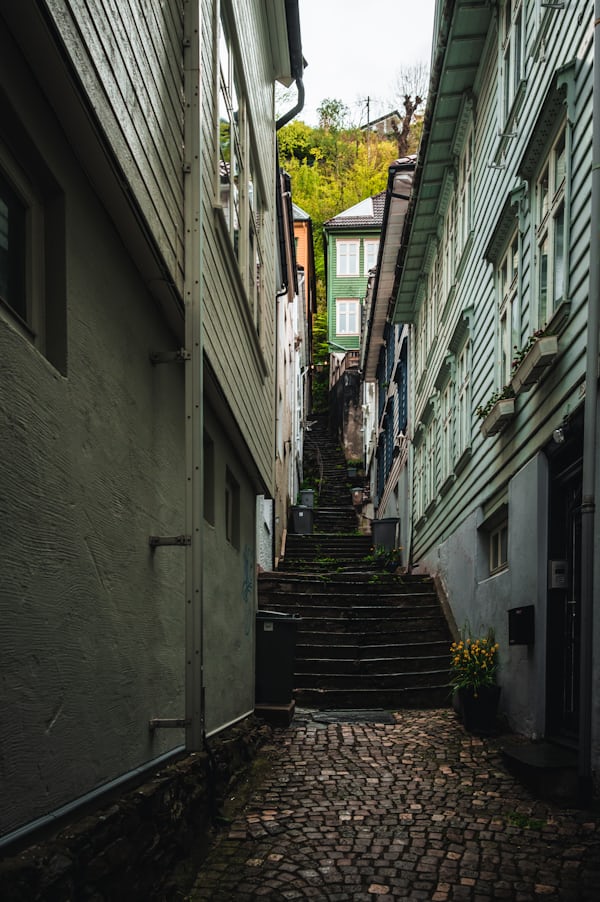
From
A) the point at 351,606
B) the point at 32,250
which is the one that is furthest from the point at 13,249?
the point at 351,606

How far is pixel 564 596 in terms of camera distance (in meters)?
6.52

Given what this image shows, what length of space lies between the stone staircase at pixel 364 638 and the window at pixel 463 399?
2.57 metres

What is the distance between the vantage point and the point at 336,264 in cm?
4050

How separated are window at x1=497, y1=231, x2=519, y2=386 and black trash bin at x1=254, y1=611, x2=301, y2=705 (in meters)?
3.21

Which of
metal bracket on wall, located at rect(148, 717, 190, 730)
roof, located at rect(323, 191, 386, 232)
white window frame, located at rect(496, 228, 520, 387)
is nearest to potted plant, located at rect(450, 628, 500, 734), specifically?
white window frame, located at rect(496, 228, 520, 387)

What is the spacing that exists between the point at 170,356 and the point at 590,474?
8.95 feet

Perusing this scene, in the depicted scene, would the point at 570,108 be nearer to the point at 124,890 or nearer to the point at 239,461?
the point at 239,461

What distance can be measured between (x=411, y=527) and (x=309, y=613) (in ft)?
15.6

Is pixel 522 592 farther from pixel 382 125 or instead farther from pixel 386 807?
pixel 382 125

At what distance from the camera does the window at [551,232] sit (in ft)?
21.3

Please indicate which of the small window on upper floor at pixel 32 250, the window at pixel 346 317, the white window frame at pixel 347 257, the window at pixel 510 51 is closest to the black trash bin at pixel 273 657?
the window at pixel 510 51

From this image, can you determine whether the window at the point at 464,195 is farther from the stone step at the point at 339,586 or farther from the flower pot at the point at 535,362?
the stone step at the point at 339,586

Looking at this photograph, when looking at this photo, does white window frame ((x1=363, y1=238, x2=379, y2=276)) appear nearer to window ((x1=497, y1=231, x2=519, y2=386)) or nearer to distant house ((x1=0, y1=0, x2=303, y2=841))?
window ((x1=497, y1=231, x2=519, y2=386))

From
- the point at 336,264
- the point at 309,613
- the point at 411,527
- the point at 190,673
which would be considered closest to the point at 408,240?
the point at 411,527
